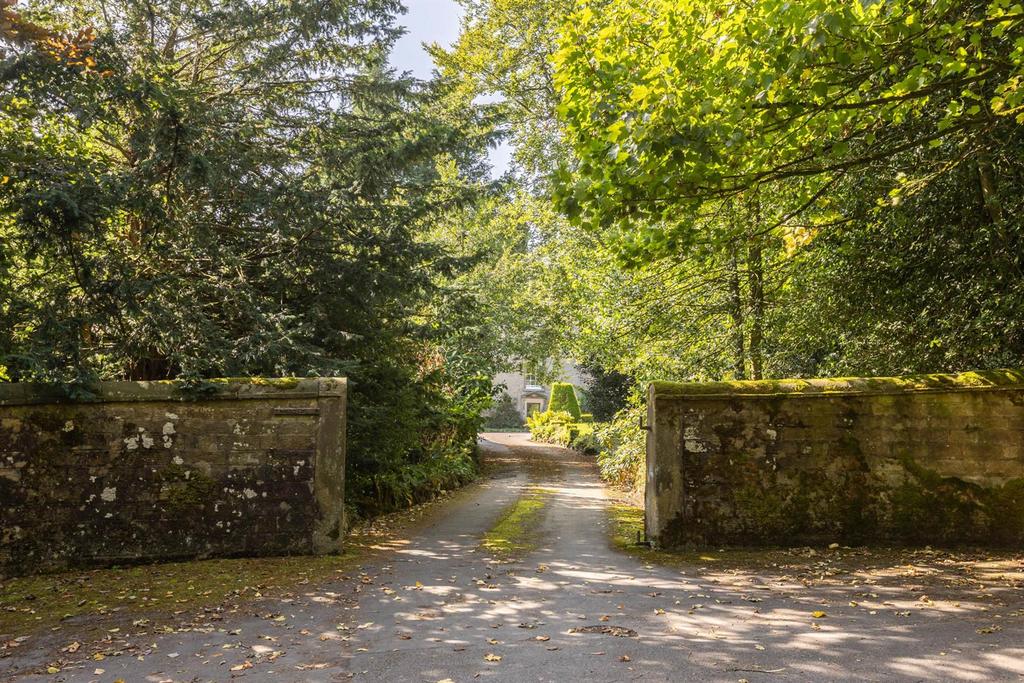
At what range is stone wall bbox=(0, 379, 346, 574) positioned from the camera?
749cm

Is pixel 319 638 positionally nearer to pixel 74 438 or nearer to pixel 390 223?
pixel 74 438

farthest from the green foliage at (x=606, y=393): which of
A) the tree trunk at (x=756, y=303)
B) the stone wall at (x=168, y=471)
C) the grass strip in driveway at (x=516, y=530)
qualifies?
the stone wall at (x=168, y=471)

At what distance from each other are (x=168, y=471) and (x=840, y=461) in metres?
7.50

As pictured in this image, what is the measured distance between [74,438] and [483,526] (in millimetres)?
5658

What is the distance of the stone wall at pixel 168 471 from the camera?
7.49 metres

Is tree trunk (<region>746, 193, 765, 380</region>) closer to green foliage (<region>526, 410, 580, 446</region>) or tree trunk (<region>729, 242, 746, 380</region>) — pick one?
tree trunk (<region>729, 242, 746, 380</region>)

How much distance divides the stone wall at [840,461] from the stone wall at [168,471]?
13.0ft

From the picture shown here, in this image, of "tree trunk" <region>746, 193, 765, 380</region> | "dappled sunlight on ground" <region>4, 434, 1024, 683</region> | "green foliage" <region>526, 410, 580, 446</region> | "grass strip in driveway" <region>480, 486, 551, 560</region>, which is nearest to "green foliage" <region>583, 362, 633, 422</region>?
"green foliage" <region>526, 410, 580, 446</region>

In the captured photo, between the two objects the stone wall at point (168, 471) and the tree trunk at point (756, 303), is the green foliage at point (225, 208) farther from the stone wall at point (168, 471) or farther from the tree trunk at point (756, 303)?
the tree trunk at point (756, 303)

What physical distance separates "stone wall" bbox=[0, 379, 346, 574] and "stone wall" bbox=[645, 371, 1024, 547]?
3.96 metres

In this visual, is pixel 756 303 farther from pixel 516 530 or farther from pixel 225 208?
pixel 225 208

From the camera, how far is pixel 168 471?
772cm

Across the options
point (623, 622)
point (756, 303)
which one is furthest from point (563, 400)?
point (623, 622)

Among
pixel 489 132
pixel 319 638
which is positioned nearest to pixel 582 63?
pixel 319 638
